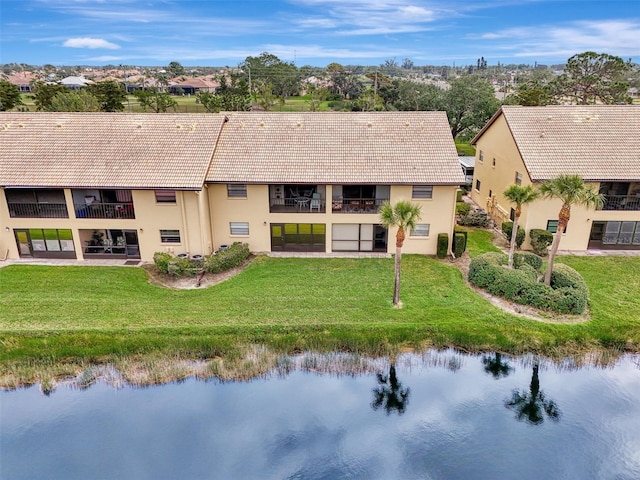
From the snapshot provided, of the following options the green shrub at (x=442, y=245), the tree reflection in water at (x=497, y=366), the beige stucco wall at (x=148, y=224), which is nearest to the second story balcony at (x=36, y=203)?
the beige stucco wall at (x=148, y=224)

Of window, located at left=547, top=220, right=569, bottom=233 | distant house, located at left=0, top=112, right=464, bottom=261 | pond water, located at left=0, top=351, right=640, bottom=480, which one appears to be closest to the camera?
pond water, located at left=0, top=351, right=640, bottom=480

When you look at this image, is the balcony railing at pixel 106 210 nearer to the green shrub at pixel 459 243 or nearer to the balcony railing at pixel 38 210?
the balcony railing at pixel 38 210

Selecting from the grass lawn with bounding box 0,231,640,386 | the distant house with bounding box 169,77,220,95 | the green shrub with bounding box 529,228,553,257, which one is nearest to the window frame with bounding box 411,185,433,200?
the grass lawn with bounding box 0,231,640,386

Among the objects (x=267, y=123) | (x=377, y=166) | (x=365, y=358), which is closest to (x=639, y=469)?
(x=365, y=358)

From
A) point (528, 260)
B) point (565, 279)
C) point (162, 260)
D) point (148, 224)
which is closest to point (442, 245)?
point (528, 260)

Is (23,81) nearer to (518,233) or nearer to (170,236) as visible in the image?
(170,236)

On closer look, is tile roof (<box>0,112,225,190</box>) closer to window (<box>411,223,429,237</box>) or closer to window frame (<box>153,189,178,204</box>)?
window frame (<box>153,189,178,204</box>)
